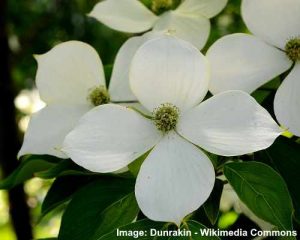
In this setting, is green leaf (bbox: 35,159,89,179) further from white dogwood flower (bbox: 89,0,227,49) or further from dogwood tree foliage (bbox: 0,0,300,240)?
white dogwood flower (bbox: 89,0,227,49)

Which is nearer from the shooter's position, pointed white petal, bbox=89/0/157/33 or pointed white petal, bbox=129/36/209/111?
pointed white petal, bbox=129/36/209/111

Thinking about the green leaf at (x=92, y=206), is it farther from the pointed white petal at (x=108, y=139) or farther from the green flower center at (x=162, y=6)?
the green flower center at (x=162, y=6)

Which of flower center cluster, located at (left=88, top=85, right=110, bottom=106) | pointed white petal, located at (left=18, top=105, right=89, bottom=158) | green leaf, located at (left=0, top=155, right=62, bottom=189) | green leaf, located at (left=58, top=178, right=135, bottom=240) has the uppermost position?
flower center cluster, located at (left=88, top=85, right=110, bottom=106)

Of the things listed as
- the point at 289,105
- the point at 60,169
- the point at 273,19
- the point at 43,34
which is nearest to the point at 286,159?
the point at 289,105

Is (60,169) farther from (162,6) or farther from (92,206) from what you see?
(162,6)

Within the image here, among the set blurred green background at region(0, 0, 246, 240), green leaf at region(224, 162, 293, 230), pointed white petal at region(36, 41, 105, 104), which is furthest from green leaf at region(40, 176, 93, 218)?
blurred green background at region(0, 0, 246, 240)
